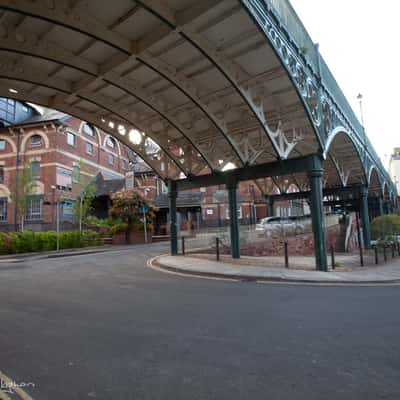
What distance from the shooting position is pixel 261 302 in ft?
21.4

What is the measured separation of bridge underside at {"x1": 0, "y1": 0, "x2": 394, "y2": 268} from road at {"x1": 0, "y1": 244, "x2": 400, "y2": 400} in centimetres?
671

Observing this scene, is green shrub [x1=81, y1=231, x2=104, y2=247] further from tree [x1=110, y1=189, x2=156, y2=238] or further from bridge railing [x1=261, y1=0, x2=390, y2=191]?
bridge railing [x1=261, y1=0, x2=390, y2=191]

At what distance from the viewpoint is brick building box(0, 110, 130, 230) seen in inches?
1200

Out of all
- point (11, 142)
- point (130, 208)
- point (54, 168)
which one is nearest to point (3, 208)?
point (11, 142)

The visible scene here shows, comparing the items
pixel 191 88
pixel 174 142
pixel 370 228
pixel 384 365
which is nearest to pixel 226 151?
pixel 174 142

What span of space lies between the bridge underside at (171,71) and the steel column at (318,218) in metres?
0.06

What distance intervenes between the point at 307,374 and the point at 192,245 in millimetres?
18623

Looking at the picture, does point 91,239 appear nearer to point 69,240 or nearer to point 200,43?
point 69,240

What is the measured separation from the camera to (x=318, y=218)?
38.8ft

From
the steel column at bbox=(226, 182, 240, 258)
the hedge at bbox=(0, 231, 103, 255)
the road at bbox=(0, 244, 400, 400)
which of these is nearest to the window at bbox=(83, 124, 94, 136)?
the hedge at bbox=(0, 231, 103, 255)

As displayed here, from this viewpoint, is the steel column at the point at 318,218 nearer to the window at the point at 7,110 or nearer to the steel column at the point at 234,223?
the steel column at the point at 234,223

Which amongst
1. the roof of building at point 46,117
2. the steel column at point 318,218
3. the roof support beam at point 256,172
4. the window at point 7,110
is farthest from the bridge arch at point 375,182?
the window at point 7,110

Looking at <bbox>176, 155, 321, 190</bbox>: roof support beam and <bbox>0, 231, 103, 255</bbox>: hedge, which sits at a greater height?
<bbox>176, 155, 321, 190</bbox>: roof support beam

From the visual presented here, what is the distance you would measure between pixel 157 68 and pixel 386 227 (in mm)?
19196
